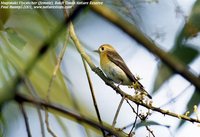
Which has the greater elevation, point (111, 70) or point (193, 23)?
point (111, 70)

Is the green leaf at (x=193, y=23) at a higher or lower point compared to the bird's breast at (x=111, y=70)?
lower

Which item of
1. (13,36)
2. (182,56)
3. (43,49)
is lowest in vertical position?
(43,49)

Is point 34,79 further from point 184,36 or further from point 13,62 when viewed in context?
point 184,36

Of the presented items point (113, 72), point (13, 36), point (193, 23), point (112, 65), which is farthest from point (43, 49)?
point (112, 65)

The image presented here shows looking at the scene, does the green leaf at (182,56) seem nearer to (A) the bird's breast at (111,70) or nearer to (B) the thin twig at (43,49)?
(B) the thin twig at (43,49)

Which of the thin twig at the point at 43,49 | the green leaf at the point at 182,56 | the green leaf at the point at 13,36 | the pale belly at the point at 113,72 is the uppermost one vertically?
the pale belly at the point at 113,72

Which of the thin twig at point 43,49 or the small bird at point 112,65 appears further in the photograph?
the small bird at point 112,65

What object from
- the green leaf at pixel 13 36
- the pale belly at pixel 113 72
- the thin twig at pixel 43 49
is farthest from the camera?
the pale belly at pixel 113 72

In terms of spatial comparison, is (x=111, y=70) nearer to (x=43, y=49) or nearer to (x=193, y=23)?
(x=193, y=23)

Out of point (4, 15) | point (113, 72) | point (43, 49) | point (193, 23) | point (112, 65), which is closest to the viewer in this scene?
point (43, 49)

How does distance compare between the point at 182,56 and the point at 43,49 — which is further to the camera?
the point at 182,56

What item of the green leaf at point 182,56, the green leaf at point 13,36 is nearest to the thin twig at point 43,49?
the green leaf at point 13,36

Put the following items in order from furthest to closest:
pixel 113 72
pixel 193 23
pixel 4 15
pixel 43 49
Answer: pixel 113 72 < pixel 193 23 < pixel 4 15 < pixel 43 49

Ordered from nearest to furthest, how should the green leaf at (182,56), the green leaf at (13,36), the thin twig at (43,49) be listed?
1. the thin twig at (43,49)
2. the green leaf at (13,36)
3. the green leaf at (182,56)
